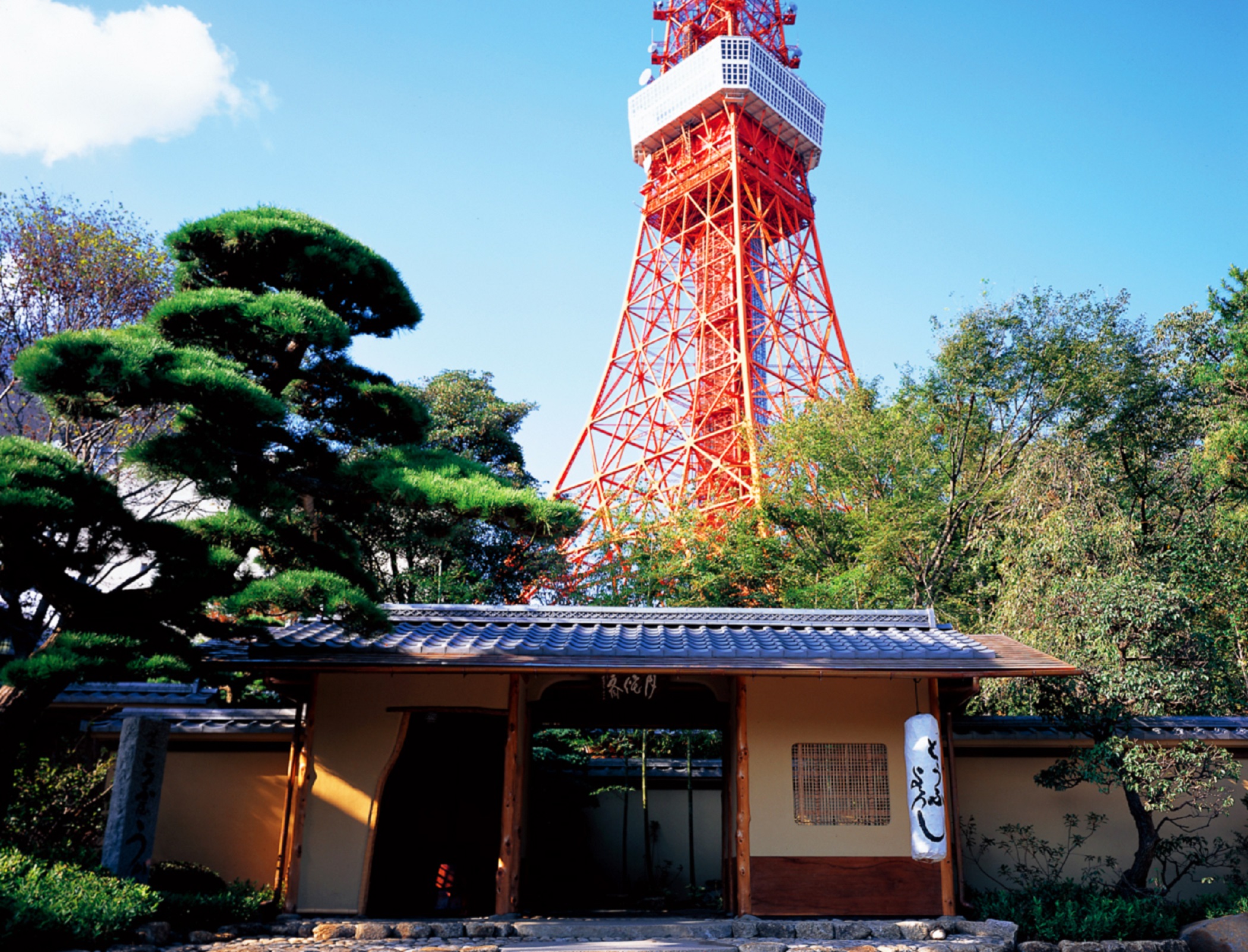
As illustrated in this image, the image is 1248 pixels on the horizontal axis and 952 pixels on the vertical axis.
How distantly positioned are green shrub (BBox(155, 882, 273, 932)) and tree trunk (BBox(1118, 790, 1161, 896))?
6.61 metres

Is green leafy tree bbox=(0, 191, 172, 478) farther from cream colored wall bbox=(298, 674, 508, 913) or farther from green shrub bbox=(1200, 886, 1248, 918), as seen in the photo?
green shrub bbox=(1200, 886, 1248, 918)

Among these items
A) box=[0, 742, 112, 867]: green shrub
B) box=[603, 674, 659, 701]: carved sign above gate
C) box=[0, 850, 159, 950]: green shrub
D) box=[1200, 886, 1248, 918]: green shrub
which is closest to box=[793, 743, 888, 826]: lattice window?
box=[603, 674, 659, 701]: carved sign above gate

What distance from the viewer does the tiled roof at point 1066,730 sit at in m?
7.36

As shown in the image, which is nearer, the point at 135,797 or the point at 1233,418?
the point at 135,797

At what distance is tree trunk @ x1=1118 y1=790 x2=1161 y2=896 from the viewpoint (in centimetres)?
679

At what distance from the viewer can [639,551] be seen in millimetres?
16047

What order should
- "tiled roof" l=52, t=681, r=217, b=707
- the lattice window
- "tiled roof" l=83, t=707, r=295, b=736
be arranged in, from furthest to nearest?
"tiled roof" l=52, t=681, r=217, b=707 → "tiled roof" l=83, t=707, r=295, b=736 → the lattice window

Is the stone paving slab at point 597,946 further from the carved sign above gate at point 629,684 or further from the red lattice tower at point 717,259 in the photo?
the red lattice tower at point 717,259

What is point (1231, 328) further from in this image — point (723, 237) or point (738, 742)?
point (723, 237)

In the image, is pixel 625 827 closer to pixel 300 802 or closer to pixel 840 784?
pixel 840 784

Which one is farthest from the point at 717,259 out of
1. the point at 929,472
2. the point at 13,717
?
the point at 13,717

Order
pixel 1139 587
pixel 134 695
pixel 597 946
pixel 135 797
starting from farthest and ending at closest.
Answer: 1. pixel 134 695
2. pixel 1139 587
3. pixel 135 797
4. pixel 597 946

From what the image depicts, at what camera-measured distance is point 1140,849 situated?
684 cm

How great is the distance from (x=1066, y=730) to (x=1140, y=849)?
0.99 metres
